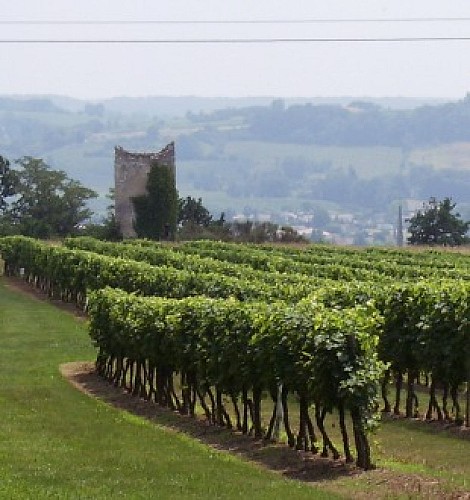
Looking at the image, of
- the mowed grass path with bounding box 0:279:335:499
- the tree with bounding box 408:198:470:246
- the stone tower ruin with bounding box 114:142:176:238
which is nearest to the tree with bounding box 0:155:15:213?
the stone tower ruin with bounding box 114:142:176:238

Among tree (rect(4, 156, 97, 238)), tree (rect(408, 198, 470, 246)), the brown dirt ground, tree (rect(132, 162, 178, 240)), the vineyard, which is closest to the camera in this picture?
the brown dirt ground

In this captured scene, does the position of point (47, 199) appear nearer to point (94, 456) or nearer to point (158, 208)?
point (158, 208)

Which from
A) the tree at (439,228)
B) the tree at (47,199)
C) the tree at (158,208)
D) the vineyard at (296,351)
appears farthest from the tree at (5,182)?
the vineyard at (296,351)

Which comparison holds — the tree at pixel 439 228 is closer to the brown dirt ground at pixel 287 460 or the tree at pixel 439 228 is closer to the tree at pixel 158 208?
the tree at pixel 158 208

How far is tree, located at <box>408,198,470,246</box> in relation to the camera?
11331cm

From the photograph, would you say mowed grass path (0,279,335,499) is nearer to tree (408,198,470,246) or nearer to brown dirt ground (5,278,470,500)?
brown dirt ground (5,278,470,500)

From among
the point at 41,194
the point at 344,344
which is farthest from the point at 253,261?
the point at 41,194

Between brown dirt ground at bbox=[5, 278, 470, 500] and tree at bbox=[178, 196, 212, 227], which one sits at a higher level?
tree at bbox=[178, 196, 212, 227]

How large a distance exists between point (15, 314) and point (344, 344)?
34249mm

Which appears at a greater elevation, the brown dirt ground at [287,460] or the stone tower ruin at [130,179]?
the stone tower ruin at [130,179]

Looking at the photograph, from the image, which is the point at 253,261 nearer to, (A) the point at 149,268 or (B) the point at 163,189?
(A) the point at 149,268

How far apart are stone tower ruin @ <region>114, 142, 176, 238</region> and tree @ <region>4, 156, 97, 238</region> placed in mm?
16895

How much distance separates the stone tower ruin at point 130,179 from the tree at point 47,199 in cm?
1689

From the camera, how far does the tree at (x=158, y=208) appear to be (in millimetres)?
99750
